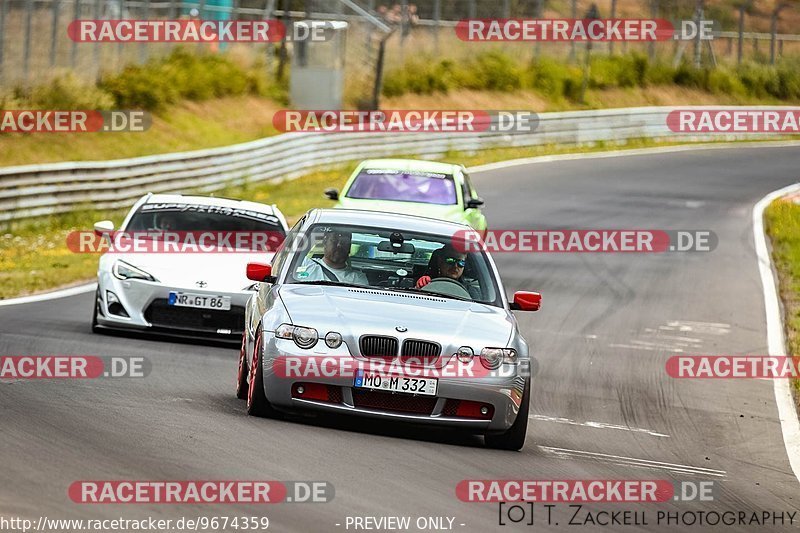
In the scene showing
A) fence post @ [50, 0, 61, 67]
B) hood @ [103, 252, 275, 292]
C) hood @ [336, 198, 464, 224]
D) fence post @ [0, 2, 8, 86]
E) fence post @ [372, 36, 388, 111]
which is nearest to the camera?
hood @ [103, 252, 275, 292]

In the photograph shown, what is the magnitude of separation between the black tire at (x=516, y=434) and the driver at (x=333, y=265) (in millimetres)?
1403

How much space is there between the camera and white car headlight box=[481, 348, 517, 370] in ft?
29.0

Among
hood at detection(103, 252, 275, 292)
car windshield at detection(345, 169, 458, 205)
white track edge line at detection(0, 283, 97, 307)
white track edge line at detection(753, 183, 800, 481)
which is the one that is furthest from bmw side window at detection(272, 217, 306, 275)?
car windshield at detection(345, 169, 458, 205)

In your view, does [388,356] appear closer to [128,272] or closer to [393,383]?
[393,383]

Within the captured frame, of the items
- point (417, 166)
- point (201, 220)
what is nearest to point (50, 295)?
point (201, 220)

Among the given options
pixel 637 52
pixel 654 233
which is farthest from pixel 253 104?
pixel 637 52

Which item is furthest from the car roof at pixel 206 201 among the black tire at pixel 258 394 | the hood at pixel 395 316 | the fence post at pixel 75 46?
the fence post at pixel 75 46

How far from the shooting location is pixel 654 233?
87.5ft

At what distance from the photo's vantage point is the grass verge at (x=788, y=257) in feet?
55.9

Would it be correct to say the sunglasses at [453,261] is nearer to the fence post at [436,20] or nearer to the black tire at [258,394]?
the black tire at [258,394]

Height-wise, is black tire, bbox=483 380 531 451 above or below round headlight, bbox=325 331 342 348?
below

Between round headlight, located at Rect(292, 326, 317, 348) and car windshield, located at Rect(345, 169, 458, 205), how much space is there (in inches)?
421

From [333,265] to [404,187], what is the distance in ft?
32.5

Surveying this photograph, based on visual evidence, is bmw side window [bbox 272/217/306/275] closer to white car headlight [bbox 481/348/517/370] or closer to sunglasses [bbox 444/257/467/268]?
sunglasses [bbox 444/257/467/268]
